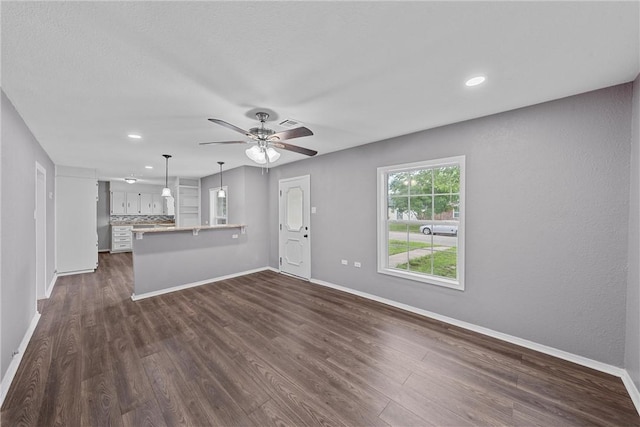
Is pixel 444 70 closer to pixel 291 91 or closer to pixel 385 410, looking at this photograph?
pixel 291 91

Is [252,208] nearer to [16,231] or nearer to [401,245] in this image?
[401,245]

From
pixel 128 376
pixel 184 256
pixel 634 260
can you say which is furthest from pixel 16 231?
pixel 634 260

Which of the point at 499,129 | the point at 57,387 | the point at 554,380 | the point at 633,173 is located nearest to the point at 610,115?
the point at 633,173

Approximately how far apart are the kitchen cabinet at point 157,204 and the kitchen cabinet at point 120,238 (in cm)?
111

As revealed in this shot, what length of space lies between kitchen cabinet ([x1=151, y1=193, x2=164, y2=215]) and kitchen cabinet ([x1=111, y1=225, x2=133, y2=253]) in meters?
1.11

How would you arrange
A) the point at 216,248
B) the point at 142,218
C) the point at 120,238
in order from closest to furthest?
the point at 216,248 → the point at 120,238 → the point at 142,218

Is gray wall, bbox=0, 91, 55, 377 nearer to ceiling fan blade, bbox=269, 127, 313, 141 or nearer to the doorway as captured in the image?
the doorway

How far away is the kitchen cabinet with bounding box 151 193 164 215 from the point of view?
8688 millimetres

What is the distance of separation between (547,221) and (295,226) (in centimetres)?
385

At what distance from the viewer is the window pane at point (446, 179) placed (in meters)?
2.98

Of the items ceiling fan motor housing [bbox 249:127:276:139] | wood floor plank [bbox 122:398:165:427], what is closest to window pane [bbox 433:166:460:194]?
ceiling fan motor housing [bbox 249:127:276:139]

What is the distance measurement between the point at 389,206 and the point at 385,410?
8.31 ft

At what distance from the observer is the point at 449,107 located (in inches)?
94.3

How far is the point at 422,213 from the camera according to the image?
3.25m
